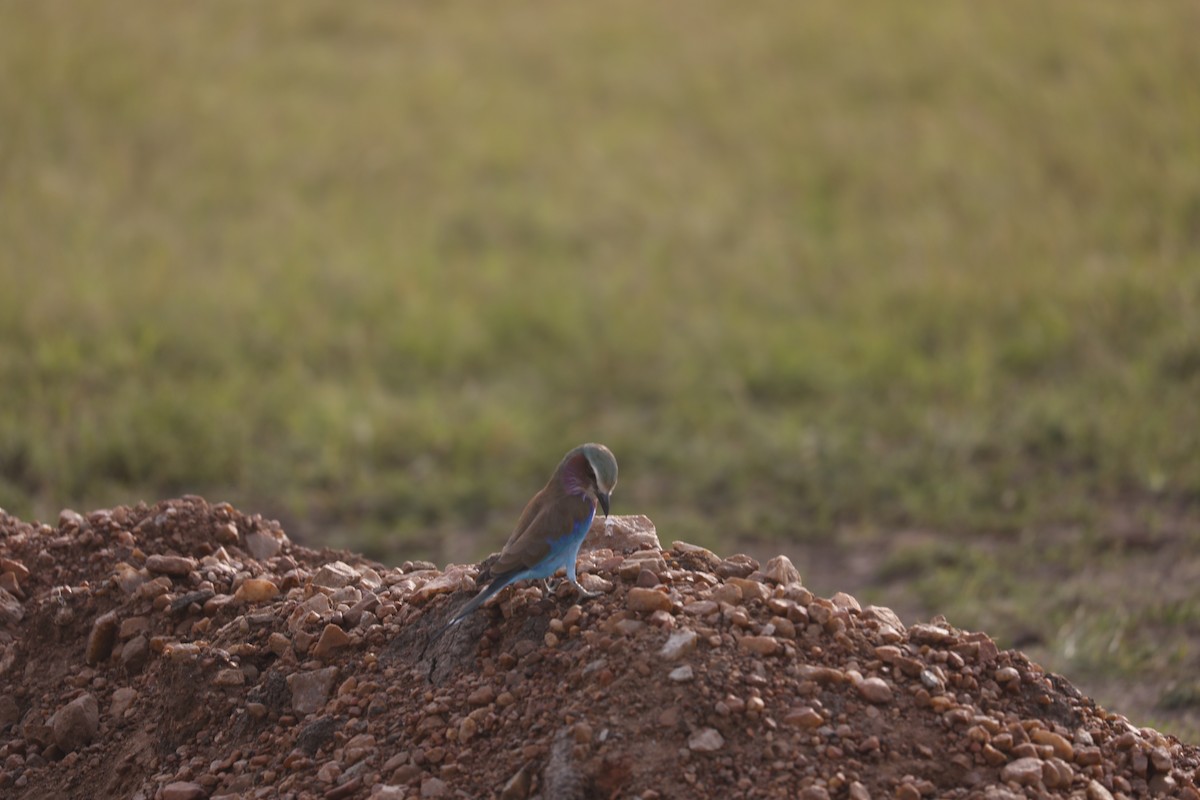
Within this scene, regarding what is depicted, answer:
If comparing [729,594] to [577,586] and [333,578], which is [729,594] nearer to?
[577,586]

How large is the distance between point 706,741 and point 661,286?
6.29 metres

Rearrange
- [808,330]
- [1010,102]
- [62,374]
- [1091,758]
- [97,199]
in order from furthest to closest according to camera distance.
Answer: [1010,102] → [97,199] → [808,330] → [62,374] → [1091,758]

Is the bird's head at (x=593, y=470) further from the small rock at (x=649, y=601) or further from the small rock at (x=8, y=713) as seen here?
the small rock at (x=8, y=713)

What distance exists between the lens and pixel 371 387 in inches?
295

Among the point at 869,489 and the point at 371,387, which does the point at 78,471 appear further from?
the point at 869,489

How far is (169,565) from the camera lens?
3.40 metres

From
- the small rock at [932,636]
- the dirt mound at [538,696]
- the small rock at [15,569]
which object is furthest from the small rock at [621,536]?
the small rock at [15,569]

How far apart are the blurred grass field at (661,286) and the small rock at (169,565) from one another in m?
2.59

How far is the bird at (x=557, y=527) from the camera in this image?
2793 mm

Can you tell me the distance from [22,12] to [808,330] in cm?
688

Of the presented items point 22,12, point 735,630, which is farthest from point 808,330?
point 22,12

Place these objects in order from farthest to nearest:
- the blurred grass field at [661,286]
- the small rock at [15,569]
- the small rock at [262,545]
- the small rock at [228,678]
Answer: the blurred grass field at [661,286] < the small rock at [262,545] < the small rock at [15,569] < the small rock at [228,678]

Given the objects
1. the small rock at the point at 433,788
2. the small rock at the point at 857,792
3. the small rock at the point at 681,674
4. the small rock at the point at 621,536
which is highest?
the small rock at the point at 681,674

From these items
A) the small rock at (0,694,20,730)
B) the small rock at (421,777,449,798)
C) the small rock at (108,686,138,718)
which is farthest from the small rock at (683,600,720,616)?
the small rock at (0,694,20,730)
